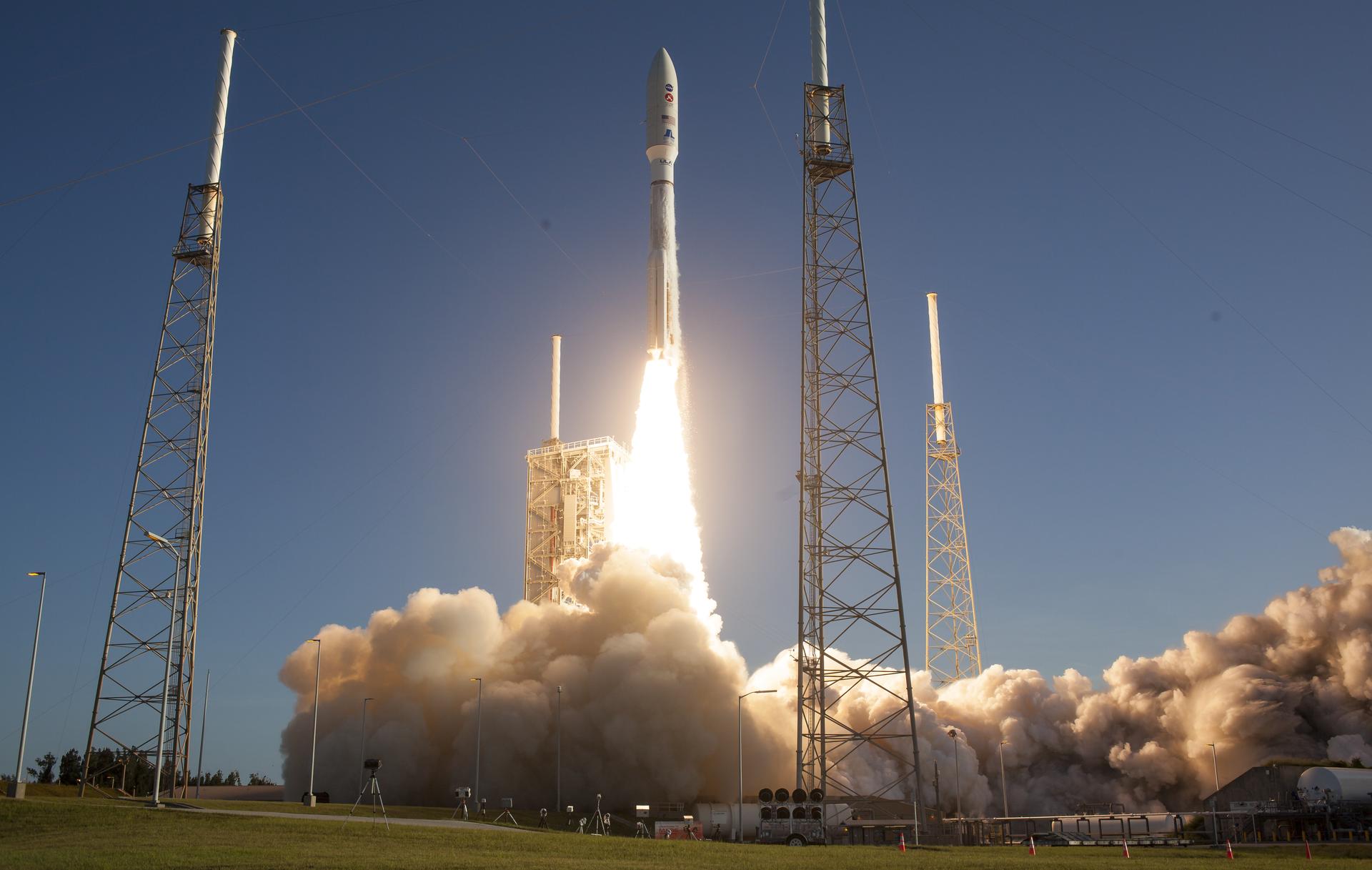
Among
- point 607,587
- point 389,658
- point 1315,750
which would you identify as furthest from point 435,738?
point 1315,750

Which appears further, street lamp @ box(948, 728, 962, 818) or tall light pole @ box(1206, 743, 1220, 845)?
street lamp @ box(948, 728, 962, 818)

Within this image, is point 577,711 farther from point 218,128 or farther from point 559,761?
point 218,128

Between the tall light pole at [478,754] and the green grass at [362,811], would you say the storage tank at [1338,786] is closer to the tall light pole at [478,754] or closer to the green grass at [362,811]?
the green grass at [362,811]

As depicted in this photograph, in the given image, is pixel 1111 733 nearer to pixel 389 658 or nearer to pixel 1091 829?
pixel 1091 829

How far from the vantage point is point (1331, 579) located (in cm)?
6906

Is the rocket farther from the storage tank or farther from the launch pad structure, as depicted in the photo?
the storage tank

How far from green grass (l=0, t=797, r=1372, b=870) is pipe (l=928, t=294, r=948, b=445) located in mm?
35925

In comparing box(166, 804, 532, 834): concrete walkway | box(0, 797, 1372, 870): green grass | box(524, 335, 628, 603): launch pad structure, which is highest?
box(524, 335, 628, 603): launch pad structure

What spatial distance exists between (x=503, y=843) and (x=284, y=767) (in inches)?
1599

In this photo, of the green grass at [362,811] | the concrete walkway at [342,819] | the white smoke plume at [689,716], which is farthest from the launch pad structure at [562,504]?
the concrete walkway at [342,819]

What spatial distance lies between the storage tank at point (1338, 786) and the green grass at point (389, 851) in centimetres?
1261

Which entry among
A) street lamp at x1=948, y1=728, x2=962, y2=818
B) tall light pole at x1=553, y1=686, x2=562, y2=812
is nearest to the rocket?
tall light pole at x1=553, y1=686, x2=562, y2=812

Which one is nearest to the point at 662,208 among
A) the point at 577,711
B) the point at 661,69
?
the point at 661,69

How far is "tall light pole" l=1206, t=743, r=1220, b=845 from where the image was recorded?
5247cm
